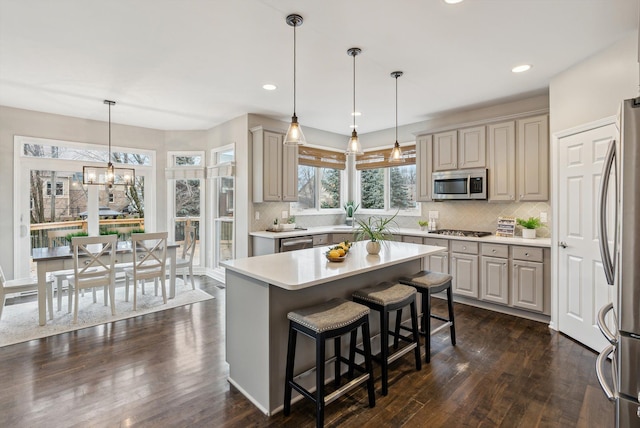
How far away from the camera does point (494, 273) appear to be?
162 inches

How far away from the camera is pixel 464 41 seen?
2.84 m

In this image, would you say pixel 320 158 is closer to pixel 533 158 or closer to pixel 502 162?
pixel 502 162

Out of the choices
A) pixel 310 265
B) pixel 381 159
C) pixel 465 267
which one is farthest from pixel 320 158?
pixel 310 265

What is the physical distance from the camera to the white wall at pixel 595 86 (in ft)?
8.85

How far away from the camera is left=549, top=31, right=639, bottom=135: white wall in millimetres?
2697

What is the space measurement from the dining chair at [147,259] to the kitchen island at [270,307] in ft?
7.65

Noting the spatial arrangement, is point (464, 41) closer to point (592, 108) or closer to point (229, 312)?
point (592, 108)

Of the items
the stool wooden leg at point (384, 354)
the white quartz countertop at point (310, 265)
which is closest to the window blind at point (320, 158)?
the white quartz countertop at point (310, 265)

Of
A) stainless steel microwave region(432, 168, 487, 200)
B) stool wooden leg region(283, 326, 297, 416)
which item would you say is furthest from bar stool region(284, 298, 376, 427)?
stainless steel microwave region(432, 168, 487, 200)

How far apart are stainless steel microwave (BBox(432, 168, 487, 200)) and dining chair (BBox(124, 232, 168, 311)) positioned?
395 cm

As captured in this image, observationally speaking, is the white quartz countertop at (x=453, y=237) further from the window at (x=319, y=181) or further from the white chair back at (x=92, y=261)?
the white chair back at (x=92, y=261)

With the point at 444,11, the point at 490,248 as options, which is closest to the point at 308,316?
the point at 444,11

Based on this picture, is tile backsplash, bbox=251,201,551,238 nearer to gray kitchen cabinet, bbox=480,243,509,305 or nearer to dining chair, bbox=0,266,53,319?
gray kitchen cabinet, bbox=480,243,509,305

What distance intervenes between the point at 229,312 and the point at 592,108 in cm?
373
